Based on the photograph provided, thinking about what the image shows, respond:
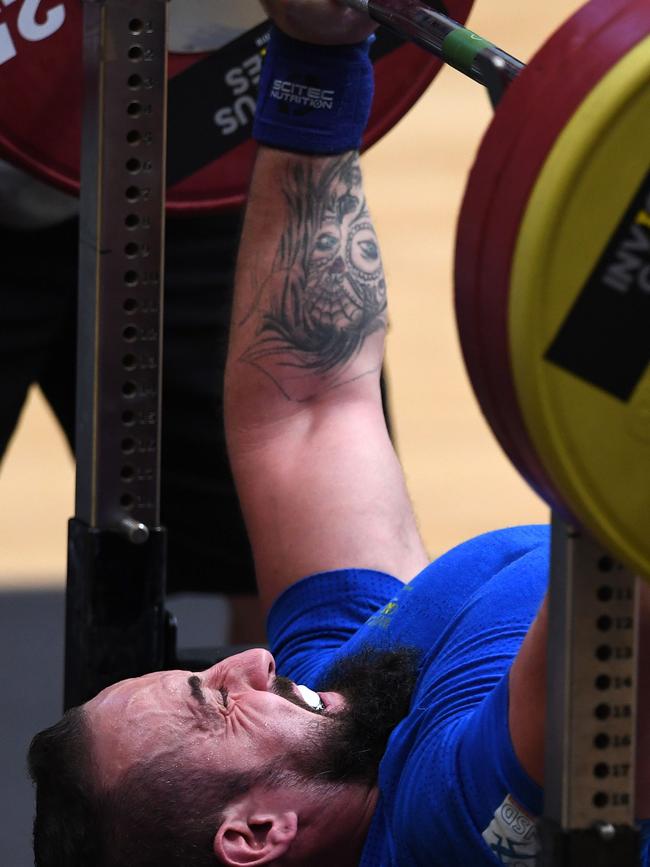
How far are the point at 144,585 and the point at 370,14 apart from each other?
0.53 meters

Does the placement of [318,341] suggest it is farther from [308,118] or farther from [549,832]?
[549,832]

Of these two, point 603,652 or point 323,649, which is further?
point 323,649

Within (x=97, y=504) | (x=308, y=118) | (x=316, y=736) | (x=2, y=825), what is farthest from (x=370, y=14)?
Result: (x=2, y=825)

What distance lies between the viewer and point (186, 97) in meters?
1.69

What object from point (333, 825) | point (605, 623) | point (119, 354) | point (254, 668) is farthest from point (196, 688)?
point (605, 623)

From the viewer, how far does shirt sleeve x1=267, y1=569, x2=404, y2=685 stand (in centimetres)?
152

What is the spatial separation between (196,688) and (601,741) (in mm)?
507

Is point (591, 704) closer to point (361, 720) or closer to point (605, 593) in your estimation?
point (605, 593)

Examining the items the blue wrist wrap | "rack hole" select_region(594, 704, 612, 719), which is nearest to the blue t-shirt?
"rack hole" select_region(594, 704, 612, 719)

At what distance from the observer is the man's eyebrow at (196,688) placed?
4.54ft

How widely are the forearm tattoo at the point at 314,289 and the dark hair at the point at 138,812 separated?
0.41 metres

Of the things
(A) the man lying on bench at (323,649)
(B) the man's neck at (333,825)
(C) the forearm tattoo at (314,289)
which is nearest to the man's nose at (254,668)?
(A) the man lying on bench at (323,649)

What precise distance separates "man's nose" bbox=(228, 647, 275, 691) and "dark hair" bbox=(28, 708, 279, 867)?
3.2 inches

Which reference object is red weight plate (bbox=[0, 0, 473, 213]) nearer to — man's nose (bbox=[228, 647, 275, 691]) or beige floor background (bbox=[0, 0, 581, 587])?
man's nose (bbox=[228, 647, 275, 691])
